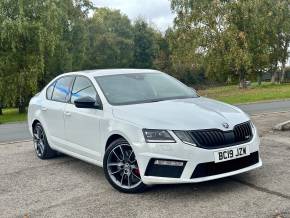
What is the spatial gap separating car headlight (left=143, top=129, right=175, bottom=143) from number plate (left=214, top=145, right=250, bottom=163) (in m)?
0.55

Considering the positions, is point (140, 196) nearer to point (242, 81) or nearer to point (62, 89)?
point (62, 89)

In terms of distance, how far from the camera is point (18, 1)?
27.4 metres

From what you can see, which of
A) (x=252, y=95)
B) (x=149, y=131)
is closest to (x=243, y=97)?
(x=252, y=95)

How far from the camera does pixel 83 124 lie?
20.8 feet

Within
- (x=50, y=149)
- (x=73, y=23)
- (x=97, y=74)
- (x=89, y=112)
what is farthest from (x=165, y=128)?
(x=73, y=23)

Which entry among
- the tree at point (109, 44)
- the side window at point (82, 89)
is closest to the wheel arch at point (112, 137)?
the side window at point (82, 89)

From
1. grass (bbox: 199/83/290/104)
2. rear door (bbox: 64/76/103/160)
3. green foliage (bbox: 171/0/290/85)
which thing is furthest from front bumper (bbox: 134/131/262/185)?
green foliage (bbox: 171/0/290/85)

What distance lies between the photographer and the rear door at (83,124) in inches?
239

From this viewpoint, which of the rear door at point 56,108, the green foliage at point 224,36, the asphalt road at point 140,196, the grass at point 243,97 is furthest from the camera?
the green foliage at point 224,36

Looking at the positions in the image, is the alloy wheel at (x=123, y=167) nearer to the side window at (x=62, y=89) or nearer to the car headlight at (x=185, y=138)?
the car headlight at (x=185, y=138)

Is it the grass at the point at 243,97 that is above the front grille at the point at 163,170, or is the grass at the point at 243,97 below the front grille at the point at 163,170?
below

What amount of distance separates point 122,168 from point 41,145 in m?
2.94

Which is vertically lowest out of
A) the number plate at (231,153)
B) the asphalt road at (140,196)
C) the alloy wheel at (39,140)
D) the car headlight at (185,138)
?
the asphalt road at (140,196)

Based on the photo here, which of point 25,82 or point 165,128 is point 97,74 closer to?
point 165,128
